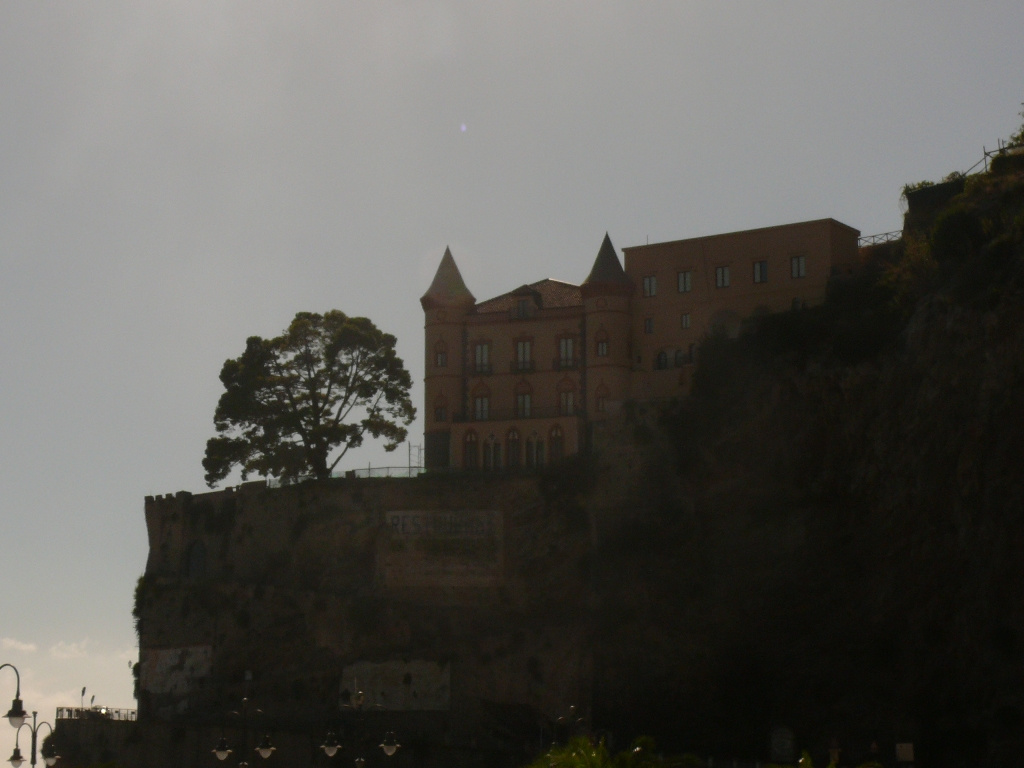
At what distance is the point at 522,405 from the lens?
73.1 m

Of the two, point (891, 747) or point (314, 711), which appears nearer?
point (891, 747)

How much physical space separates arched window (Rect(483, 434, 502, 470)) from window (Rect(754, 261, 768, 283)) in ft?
47.5

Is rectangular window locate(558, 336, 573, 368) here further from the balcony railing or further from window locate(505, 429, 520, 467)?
window locate(505, 429, 520, 467)

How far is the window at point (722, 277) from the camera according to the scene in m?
69.8

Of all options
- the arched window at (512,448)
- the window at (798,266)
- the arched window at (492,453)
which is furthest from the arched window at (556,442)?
the window at (798,266)

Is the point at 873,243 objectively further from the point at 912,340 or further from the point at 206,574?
the point at 206,574

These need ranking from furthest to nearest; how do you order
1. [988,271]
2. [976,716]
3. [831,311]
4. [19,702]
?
1. [831,311]
2. [988,271]
3. [976,716]
4. [19,702]

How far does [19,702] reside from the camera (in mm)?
29609

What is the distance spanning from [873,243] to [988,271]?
1377cm

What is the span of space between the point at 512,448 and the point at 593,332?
6.80m

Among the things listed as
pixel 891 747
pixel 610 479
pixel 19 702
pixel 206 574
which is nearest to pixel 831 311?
pixel 610 479

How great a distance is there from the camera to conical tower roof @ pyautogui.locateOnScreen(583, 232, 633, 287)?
235ft

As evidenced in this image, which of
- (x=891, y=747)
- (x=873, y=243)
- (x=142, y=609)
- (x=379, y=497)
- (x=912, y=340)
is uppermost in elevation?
(x=873, y=243)

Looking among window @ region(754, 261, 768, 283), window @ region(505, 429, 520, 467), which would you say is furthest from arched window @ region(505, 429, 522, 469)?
window @ region(754, 261, 768, 283)
